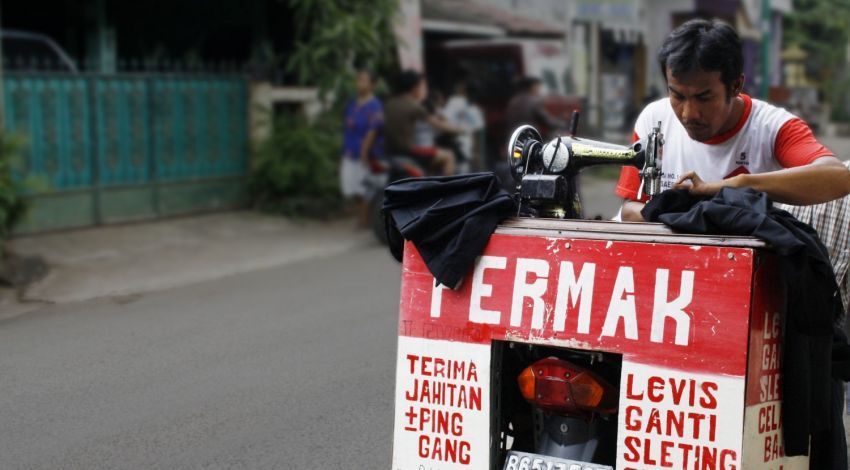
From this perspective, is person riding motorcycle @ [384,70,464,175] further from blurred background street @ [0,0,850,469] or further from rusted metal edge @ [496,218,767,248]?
rusted metal edge @ [496,218,767,248]

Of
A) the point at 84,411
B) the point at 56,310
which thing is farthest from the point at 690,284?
the point at 56,310

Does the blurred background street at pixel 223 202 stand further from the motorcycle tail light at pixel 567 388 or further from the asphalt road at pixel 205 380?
the motorcycle tail light at pixel 567 388

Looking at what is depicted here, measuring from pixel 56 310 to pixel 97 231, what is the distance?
313 cm

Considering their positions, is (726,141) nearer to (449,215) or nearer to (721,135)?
(721,135)

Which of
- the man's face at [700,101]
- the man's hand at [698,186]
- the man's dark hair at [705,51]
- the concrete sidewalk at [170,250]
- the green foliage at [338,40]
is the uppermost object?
the green foliage at [338,40]

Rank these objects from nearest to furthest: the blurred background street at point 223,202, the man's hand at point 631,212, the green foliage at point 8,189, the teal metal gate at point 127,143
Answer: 1. the man's hand at point 631,212
2. the blurred background street at point 223,202
3. the green foliage at point 8,189
4. the teal metal gate at point 127,143

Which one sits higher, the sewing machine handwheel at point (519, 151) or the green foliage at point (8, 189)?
the sewing machine handwheel at point (519, 151)

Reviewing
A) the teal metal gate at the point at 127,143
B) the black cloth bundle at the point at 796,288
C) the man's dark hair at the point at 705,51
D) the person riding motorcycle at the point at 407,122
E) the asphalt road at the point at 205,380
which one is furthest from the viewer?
the person riding motorcycle at the point at 407,122

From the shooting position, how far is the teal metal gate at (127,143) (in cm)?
1061

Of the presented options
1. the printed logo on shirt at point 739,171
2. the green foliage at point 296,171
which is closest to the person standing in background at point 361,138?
the green foliage at point 296,171

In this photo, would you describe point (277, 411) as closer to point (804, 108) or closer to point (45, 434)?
point (45, 434)

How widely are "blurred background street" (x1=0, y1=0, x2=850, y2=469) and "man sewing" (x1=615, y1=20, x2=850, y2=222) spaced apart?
76cm

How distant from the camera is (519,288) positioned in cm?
314

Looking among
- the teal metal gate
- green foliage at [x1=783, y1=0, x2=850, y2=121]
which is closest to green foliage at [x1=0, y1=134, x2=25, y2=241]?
the teal metal gate
